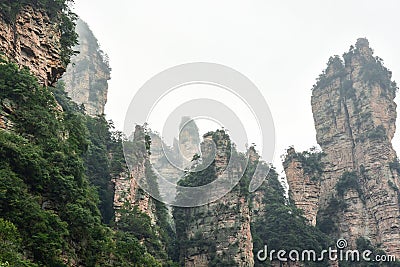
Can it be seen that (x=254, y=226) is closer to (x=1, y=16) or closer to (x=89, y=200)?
(x=89, y=200)

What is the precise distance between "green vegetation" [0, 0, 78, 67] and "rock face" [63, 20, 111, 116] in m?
28.4

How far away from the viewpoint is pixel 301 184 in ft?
124

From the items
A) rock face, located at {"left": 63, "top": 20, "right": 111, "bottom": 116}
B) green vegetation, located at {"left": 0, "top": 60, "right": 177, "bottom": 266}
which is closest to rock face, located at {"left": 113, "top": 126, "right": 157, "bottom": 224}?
green vegetation, located at {"left": 0, "top": 60, "right": 177, "bottom": 266}

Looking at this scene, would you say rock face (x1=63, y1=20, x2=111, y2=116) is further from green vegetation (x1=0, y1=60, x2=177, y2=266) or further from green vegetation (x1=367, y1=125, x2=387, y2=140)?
green vegetation (x1=0, y1=60, x2=177, y2=266)

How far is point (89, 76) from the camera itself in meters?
50.2

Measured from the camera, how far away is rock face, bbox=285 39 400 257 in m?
37.1

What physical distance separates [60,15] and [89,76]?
106 ft

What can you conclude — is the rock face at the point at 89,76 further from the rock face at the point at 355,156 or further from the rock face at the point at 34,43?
the rock face at the point at 34,43

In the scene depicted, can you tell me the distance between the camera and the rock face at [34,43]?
51.5 ft

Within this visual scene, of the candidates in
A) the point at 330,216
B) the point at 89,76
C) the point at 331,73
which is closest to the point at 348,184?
the point at 330,216

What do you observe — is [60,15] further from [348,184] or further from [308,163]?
[348,184]

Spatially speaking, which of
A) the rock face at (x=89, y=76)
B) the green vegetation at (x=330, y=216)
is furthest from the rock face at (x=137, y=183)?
the rock face at (x=89, y=76)

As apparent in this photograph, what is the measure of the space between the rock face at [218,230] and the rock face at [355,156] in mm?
9600

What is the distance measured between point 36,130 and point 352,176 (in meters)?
30.9
